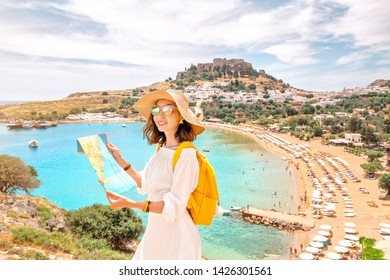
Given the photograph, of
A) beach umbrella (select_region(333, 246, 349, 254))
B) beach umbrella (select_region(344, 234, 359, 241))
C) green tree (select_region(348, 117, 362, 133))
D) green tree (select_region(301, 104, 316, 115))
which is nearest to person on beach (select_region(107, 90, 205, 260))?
beach umbrella (select_region(333, 246, 349, 254))

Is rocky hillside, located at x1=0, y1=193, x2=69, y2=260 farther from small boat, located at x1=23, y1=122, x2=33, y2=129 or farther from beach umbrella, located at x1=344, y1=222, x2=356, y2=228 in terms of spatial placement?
small boat, located at x1=23, y1=122, x2=33, y2=129

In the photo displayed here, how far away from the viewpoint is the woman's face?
1.22m

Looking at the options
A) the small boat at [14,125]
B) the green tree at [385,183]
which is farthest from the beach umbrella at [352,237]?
the small boat at [14,125]

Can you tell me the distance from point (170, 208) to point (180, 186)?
0.25 feet

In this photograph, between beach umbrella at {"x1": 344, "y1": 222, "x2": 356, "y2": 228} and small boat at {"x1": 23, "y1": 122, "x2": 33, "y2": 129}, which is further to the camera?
small boat at {"x1": 23, "y1": 122, "x2": 33, "y2": 129}

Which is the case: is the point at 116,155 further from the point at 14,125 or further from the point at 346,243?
the point at 14,125

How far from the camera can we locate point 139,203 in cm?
109

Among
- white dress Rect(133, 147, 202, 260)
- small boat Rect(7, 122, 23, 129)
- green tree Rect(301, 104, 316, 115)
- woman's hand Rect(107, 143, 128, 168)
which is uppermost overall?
green tree Rect(301, 104, 316, 115)

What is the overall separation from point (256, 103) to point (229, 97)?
3919 millimetres

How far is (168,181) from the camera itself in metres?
1.17

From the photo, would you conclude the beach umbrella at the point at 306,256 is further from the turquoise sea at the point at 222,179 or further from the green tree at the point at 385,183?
the green tree at the point at 385,183

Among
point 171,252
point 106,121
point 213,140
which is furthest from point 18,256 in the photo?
point 106,121

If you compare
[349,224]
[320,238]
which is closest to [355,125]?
[349,224]

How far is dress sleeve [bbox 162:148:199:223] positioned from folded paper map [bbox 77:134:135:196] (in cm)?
22
